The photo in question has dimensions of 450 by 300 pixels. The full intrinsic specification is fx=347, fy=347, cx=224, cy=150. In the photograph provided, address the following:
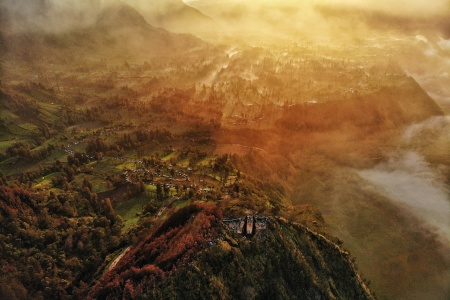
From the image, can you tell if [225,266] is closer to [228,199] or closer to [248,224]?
[248,224]

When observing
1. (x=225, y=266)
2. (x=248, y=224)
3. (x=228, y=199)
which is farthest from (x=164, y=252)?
(x=228, y=199)

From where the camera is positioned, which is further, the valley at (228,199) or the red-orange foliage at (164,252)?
the valley at (228,199)

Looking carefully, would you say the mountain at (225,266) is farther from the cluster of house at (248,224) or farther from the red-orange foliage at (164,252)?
the cluster of house at (248,224)

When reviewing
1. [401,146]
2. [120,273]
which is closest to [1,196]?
[120,273]

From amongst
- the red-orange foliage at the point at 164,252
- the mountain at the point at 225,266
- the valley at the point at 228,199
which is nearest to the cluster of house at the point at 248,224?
the mountain at the point at 225,266

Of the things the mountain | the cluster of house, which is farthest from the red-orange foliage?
the cluster of house
